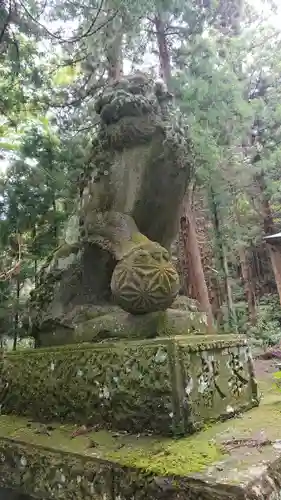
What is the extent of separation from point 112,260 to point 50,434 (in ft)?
2.92

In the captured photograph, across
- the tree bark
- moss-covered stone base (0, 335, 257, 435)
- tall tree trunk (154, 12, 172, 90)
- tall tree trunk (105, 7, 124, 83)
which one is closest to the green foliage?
the tree bark

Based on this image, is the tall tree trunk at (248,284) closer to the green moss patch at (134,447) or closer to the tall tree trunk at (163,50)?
the tall tree trunk at (163,50)

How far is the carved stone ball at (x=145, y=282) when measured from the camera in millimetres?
1760

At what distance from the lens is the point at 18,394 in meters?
2.21

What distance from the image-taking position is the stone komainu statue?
2184 mm

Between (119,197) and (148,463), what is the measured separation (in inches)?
52.7

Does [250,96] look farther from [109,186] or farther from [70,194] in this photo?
[109,186]

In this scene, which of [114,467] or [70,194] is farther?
[70,194]

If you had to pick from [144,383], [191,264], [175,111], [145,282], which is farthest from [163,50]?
Answer: [144,383]

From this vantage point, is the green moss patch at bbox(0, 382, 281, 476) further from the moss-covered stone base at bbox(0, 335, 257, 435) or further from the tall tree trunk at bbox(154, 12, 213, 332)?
the tall tree trunk at bbox(154, 12, 213, 332)

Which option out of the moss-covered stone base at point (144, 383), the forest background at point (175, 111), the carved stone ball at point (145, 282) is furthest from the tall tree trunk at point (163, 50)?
the moss-covered stone base at point (144, 383)

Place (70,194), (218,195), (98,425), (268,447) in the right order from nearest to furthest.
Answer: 1. (268,447)
2. (98,425)
3. (70,194)
4. (218,195)

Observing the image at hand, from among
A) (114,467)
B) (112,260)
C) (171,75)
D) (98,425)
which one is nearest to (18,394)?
(98,425)

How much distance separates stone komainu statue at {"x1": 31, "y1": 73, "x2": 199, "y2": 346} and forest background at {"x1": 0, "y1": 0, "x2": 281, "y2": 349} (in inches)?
13.0
